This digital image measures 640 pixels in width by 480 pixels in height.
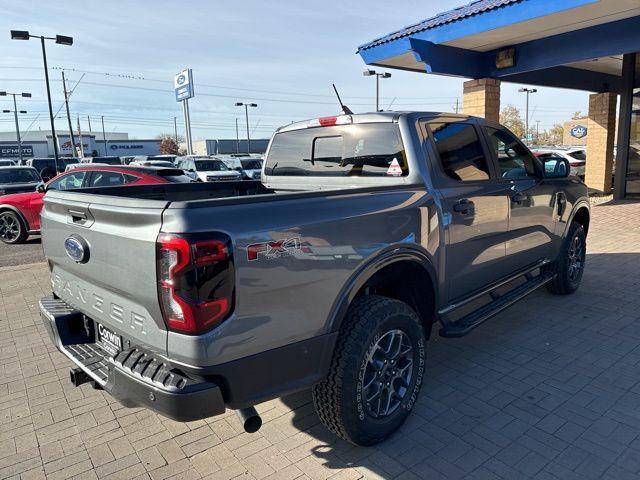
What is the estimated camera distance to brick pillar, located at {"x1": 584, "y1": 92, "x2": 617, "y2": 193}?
14797 mm

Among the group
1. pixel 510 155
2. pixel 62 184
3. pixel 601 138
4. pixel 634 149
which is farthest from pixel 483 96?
pixel 62 184

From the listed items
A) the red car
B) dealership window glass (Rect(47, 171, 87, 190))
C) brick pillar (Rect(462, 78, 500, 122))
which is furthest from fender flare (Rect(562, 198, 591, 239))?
dealership window glass (Rect(47, 171, 87, 190))

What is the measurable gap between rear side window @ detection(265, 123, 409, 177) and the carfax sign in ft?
114

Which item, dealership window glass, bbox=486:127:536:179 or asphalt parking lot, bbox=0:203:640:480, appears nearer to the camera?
asphalt parking lot, bbox=0:203:640:480

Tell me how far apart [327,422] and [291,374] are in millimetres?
543

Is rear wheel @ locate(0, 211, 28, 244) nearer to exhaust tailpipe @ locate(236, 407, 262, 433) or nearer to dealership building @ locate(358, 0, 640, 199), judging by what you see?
dealership building @ locate(358, 0, 640, 199)

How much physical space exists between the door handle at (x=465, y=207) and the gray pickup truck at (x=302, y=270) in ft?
0.05

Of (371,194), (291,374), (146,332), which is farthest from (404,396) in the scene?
(146,332)

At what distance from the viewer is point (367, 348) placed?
2.71 m

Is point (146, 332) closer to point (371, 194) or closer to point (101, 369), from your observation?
point (101, 369)

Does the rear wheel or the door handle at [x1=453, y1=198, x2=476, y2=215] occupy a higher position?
the door handle at [x1=453, y1=198, x2=476, y2=215]

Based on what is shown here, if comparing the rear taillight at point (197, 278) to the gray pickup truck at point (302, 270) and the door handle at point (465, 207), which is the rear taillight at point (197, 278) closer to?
the gray pickup truck at point (302, 270)

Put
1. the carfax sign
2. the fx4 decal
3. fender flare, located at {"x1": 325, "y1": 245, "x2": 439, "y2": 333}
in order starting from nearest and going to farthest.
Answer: the fx4 decal < fender flare, located at {"x1": 325, "y1": 245, "x2": 439, "y2": 333} < the carfax sign

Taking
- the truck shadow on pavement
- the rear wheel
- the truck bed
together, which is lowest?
the truck shadow on pavement
